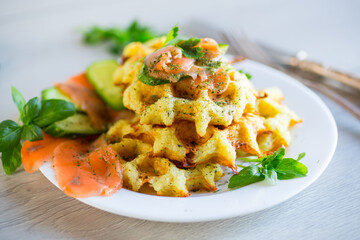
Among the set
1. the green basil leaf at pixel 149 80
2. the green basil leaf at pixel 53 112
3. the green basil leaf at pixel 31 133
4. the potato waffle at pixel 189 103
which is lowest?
the green basil leaf at pixel 31 133

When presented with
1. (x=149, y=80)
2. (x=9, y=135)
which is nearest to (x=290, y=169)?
(x=149, y=80)

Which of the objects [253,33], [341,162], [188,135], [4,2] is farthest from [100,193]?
[4,2]

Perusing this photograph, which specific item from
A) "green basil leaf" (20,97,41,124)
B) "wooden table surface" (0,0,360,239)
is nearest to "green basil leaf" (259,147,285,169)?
"wooden table surface" (0,0,360,239)

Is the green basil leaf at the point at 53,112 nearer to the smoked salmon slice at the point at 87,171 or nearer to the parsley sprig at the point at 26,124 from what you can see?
the parsley sprig at the point at 26,124

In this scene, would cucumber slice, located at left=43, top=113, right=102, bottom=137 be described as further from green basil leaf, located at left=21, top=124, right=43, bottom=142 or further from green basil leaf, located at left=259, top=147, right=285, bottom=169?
green basil leaf, located at left=259, top=147, right=285, bottom=169

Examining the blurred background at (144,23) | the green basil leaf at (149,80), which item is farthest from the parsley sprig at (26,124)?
the blurred background at (144,23)
